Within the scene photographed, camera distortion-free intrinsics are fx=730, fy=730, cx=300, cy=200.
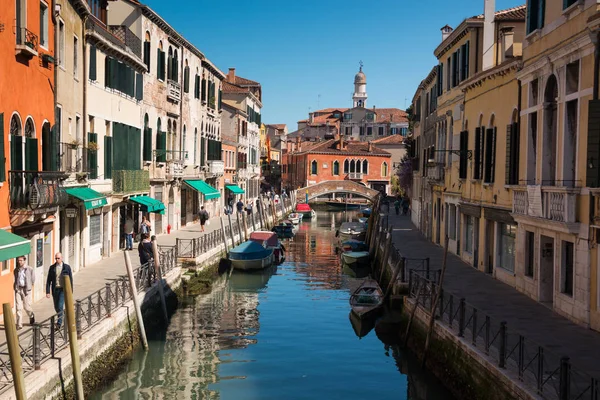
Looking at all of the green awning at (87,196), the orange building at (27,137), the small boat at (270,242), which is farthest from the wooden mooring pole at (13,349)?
the small boat at (270,242)

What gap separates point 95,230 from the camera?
22500 millimetres

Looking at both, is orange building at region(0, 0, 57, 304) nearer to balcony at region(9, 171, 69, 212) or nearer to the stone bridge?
balcony at region(9, 171, 69, 212)

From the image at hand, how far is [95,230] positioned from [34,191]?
27.2ft

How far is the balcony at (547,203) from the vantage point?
1372 cm

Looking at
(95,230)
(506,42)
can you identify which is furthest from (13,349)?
(506,42)

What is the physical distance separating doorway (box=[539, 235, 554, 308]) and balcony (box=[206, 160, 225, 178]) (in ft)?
86.9

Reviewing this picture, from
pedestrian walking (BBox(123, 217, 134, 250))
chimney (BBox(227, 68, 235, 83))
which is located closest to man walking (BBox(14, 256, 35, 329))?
pedestrian walking (BBox(123, 217, 134, 250))

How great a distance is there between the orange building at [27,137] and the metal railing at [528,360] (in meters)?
7.70

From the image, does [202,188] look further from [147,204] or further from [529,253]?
[529,253]

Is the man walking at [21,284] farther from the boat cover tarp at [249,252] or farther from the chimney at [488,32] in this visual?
the boat cover tarp at [249,252]

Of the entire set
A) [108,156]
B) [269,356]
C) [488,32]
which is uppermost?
[488,32]

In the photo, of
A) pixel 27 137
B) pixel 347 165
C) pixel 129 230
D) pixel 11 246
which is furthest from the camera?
pixel 347 165

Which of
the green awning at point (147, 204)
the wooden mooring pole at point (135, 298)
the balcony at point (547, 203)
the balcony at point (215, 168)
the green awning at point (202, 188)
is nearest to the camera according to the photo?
the balcony at point (547, 203)

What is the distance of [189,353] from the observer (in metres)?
16.5
